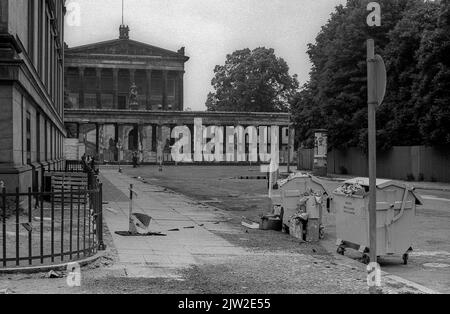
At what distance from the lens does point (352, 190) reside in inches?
478

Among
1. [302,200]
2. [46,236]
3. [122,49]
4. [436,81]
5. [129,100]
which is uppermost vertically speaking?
[122,49]

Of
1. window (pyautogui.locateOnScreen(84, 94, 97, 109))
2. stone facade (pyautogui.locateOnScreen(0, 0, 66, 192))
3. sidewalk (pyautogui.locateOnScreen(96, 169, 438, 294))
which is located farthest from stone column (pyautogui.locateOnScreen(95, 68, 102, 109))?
sidewalk (pyautogui.locateOnScreen(96, 169, 438, 294))

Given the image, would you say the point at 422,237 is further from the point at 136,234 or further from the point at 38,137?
the point at 38,137

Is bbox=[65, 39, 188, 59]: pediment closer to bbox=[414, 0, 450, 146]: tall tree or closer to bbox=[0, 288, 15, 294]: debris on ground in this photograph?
bbox=[414, 0, 450, 146]: tall tree

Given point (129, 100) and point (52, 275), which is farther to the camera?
point (129, 100)

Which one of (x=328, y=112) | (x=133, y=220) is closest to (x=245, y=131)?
(x=328, y=112)

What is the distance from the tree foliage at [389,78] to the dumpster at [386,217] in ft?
93.8

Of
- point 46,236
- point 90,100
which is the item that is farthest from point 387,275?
point 90,100

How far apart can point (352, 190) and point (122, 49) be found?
11632cm

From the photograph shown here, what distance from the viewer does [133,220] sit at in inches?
577

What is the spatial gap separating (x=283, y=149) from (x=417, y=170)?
6428cm

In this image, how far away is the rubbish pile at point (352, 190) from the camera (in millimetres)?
11930
